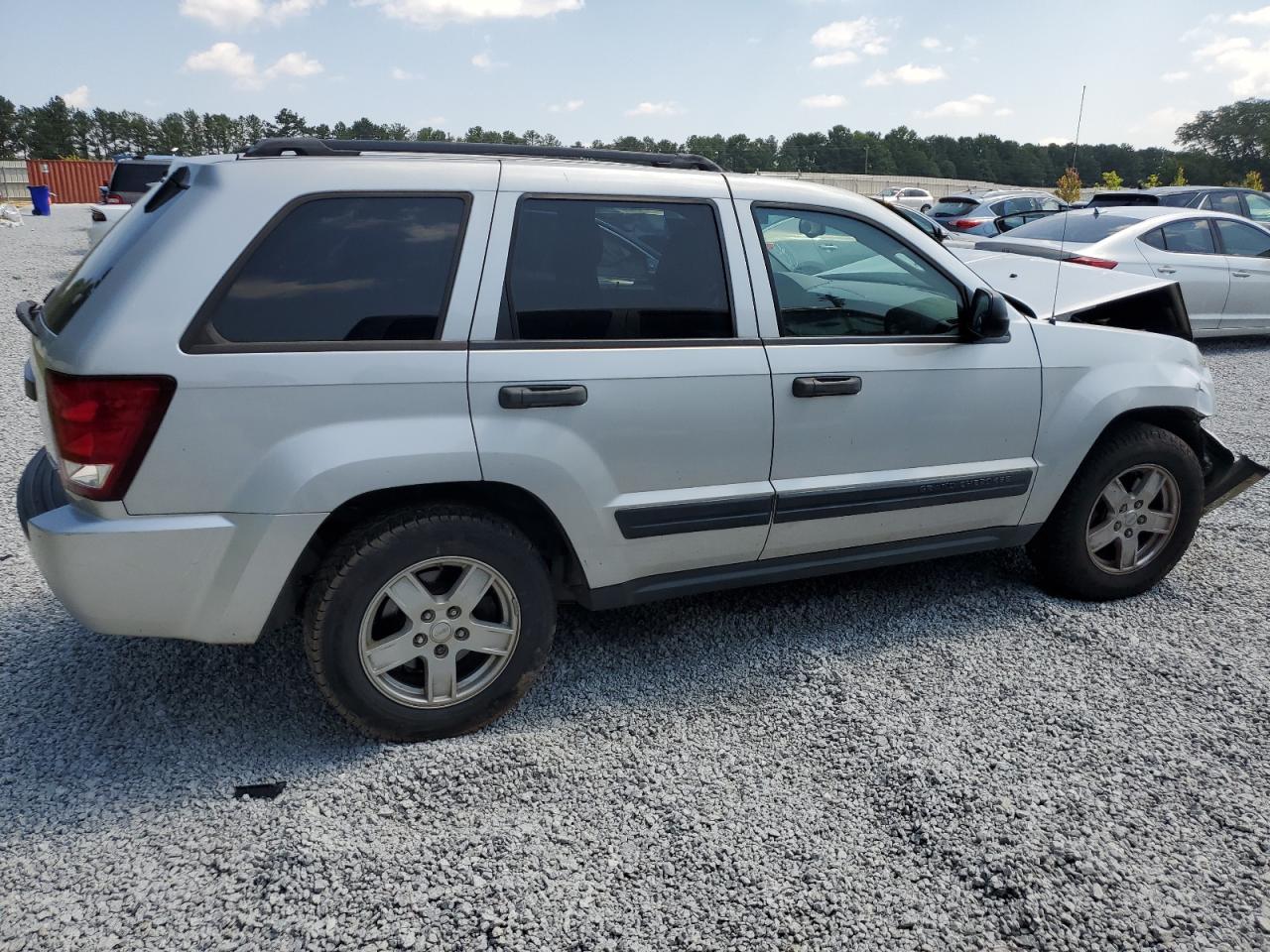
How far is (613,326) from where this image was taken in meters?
2.96

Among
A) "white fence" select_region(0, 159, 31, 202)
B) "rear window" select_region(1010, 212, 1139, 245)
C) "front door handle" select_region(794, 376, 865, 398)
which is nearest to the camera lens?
"front door handle" select_region(794, 376, 865, 398)

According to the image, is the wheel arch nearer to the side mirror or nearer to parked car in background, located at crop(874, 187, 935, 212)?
the side mirror

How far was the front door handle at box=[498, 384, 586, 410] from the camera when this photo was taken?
2.75 m

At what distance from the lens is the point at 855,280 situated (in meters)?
3.51

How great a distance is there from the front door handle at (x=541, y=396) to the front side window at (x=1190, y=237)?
30.6ft

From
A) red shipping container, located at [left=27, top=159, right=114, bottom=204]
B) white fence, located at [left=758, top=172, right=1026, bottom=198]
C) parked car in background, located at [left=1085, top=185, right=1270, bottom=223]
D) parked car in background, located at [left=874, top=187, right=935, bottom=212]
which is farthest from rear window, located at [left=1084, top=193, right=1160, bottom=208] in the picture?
red shipping container, located at [left=27, top=159, right=114, bottom=204]

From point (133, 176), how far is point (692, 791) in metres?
16.1

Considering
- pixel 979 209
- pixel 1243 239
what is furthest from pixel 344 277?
pixel 979 209

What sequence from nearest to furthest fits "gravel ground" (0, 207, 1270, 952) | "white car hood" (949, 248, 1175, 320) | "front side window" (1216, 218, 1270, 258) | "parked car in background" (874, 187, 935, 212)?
"gravel ground" (0, 207, 1270, 952) → "white car hood" (949, 248, 1175, 320) → "front side window" (1216, 218, 1270, 258) → "parked car in background" (874, 187, 935, 212)

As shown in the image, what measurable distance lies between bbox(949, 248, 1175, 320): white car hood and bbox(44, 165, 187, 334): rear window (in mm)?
3126

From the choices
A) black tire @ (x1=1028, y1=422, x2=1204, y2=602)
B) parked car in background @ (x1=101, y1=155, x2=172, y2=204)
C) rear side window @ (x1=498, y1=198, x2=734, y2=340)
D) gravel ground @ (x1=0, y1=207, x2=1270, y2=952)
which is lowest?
gravel ground @ (x1=0, y1=207, x2=1270, y2=952)

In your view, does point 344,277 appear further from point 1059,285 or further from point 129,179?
point 129,179

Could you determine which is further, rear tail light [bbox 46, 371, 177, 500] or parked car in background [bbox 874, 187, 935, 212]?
parked car in background [bbox 874, 187, 935, 212]

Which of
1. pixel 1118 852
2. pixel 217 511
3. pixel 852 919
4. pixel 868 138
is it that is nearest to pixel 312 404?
pixel 217 511
